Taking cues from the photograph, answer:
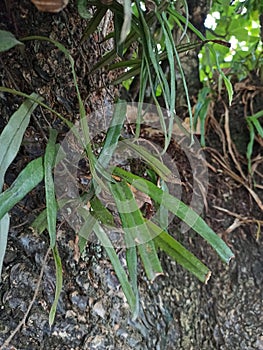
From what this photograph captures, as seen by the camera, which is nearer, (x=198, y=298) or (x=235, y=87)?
Answer: (x=198, y=298)

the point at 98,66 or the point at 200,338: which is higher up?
the point at 98,66

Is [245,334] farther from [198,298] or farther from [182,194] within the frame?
[182,194]

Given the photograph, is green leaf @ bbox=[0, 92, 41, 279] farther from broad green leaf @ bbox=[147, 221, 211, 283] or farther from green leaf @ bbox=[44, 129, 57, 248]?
broad green leaf @ bbox=[147, 221, 211, 283]

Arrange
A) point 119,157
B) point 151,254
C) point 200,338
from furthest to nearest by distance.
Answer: point 200,338, point 119,157, point 151,254

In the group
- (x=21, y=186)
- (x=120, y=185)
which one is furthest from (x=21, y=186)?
(x=120, y=185)

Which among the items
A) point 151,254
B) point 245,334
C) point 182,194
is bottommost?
point 245,334

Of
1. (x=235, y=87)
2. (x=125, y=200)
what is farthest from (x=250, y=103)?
(x=125, y=200)

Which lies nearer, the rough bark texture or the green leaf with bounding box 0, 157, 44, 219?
the green leaf with bounding box 0, 157, 44, 219

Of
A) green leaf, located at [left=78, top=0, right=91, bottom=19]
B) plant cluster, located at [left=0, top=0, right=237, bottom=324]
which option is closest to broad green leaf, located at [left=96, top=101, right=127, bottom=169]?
plant cluster, located at [left=0, top=0, right=237, bottom=324]
